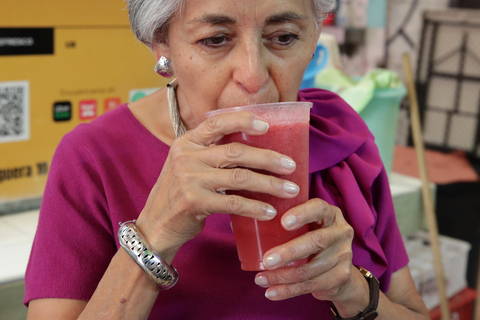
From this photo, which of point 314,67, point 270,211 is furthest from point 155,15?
point 314,67

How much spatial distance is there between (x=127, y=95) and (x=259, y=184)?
158 centimetres

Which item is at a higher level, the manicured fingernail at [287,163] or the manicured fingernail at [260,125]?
the manicured fingernail at [260,125]

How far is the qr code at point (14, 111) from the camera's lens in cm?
200

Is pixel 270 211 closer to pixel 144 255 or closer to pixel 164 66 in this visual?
pixel 144 255

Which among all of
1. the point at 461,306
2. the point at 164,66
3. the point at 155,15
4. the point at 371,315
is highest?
the point at 155,15

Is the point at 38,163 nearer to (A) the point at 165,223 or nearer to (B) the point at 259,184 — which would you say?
(A) the point at 165,223

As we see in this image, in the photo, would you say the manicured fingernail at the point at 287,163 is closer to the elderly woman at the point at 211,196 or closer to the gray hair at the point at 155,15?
the elderly woman at the point at 211,196

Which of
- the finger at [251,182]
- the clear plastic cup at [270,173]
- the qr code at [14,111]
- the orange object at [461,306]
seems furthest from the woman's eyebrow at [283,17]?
the orange object at [461,306]

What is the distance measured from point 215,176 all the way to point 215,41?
34 centimetres

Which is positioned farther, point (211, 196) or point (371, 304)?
point (371, 304)

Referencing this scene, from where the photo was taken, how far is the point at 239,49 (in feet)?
3.51

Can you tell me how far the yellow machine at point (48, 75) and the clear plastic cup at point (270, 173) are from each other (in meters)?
1.28

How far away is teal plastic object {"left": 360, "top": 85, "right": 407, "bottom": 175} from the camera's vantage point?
241 cm

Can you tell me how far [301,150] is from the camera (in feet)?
3.04
